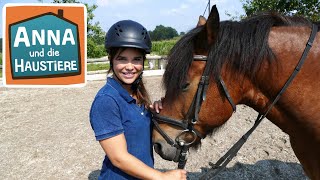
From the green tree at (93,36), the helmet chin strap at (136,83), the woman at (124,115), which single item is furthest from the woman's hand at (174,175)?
the green tree at (93,36)

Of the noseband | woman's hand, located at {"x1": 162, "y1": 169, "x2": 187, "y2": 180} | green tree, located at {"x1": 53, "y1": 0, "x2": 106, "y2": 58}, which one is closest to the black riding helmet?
the noseband

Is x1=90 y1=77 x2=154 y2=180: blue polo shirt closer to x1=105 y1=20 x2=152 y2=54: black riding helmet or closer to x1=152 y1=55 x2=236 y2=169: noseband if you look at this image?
x1=152 y1=55 x2=236 y2=169: noseband

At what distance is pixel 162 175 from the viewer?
1650 mm

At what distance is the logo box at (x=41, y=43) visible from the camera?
3.91 metres

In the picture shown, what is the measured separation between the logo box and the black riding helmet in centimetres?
204

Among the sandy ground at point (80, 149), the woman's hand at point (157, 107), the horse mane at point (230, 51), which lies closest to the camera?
the horse mane at point (230, 51)

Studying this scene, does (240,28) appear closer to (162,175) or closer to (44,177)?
(162,175)

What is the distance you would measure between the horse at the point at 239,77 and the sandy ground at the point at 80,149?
3.91 ft

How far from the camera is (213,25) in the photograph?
1737mm

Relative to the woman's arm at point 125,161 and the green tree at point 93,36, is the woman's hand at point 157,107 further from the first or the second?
the green tree at point 93,36

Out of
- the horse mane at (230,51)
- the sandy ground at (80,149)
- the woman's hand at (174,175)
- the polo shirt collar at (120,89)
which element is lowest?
the sandy ground at (80,149)

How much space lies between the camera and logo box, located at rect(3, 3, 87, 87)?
3910 millimetres

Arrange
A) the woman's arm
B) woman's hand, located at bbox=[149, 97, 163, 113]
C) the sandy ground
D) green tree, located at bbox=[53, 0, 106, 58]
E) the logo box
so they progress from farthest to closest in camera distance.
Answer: green tree, located at bbox=[53, 0, 106, 58] < the sandy ground < the logo box < woman's hand, located at bbox=[149, 97, 163, 113] < the woman's arm

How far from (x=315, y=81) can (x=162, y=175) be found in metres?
1.08
